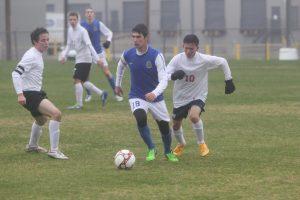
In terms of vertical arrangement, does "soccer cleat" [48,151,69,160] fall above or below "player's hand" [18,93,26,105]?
below

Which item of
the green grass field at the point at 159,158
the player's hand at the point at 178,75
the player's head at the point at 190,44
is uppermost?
the player's head at the point at 190,44

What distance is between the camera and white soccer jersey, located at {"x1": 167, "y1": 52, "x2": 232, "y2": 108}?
11.6 m

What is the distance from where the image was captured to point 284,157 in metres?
11.6

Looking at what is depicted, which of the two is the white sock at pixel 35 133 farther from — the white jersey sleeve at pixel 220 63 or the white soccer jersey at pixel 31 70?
the white jersey sleeve at pixel 220 63

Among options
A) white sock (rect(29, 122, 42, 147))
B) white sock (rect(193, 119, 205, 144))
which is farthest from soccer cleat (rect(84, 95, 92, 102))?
white sock (rect(193, 119, 205, 144))

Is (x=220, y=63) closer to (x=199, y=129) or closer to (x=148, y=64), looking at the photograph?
(x=199, y=129)

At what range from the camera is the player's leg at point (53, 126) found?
11586 millimetres

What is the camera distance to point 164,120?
11391 millimetres

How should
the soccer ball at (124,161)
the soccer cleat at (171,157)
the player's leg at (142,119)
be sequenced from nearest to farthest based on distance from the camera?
the soccer ball at (124,161) → the player's leg at (142,119) → the soccer cleat at (171,157)

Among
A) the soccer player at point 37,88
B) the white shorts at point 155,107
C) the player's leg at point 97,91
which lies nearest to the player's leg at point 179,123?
the white shorts at point 155,107

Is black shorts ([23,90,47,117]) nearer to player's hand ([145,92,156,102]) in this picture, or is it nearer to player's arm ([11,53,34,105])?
player's arm ([11,53,34,105])

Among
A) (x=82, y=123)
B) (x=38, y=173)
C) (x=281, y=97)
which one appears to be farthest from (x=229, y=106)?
(x=38, y=173)

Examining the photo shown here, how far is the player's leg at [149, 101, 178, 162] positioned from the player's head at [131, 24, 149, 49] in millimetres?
824

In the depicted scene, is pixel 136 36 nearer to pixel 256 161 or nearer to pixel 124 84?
pixel 256 161
